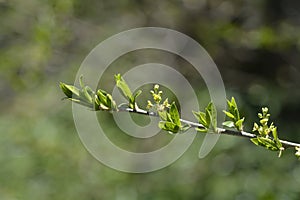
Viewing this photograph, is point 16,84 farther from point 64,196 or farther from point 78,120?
point 64,196

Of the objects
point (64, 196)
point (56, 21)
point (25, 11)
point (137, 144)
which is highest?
point (25, 11)

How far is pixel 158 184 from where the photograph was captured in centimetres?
244

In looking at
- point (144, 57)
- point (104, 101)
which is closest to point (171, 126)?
point (104, 101)

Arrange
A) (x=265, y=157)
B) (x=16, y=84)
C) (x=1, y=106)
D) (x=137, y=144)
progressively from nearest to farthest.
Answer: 1. (x=265, y=157)
2. (x=16, y=84)
3. (x=137, y=144)
4. (x=1, y=106)

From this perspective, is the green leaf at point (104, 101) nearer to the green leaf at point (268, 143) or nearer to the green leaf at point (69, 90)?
the green leaf at point (69, 90)

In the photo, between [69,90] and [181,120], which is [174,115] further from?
[69,90]

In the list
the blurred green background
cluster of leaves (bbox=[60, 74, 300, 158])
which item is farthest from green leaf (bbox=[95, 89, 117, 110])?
the blurred green background

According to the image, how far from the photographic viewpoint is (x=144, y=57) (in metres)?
3.26

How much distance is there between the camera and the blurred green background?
94.7 inches

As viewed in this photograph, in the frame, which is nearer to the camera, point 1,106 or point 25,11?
point 25,11

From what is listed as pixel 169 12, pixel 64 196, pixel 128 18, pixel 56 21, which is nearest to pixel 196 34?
pixel 169 12

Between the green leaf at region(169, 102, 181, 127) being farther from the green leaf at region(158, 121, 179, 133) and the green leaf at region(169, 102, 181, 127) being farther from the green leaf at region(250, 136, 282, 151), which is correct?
the green leaf at region(250, 136, 282, 151)

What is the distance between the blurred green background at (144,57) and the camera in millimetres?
2404

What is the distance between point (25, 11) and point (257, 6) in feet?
3.80
